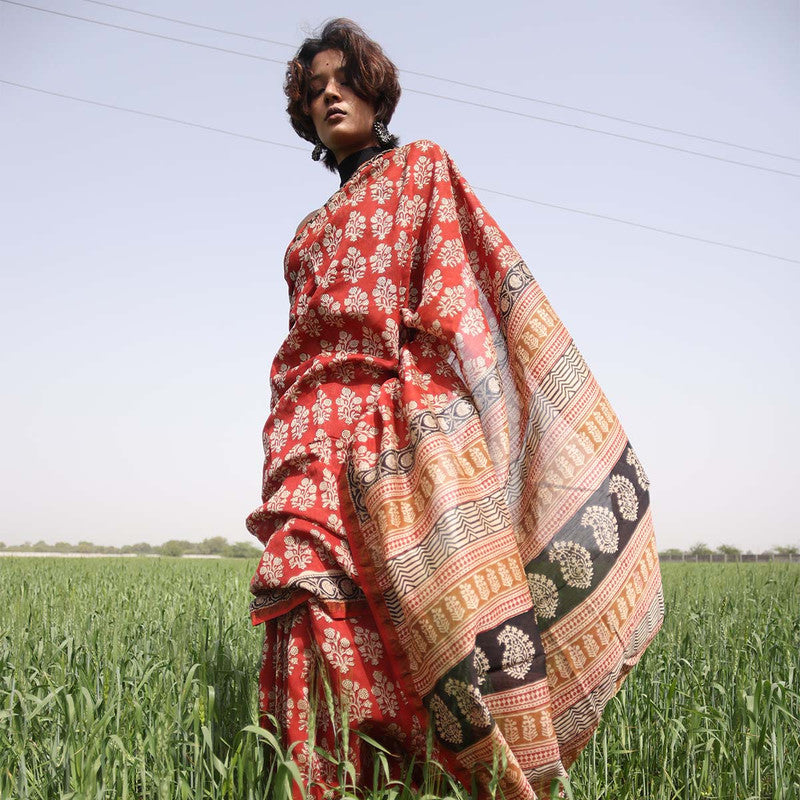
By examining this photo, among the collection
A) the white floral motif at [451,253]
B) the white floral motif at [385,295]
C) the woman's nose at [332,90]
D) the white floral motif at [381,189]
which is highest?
the woman's nose at [332,90]

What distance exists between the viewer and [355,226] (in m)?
1.94

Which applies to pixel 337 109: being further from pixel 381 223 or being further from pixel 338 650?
pixel 338 650

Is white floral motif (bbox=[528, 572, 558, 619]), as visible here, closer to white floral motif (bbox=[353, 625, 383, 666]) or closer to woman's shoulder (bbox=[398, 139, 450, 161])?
white floral motif (bbox=[353, 625, 383, 666])

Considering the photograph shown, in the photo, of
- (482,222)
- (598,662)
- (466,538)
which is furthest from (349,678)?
(482,222)

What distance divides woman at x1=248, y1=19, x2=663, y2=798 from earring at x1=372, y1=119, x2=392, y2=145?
0.86 feet

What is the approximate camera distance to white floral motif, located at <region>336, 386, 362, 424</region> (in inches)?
70.6

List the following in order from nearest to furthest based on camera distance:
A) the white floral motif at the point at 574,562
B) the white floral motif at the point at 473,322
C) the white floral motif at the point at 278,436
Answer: the white floral motif at the point at 574,562 < the white floral motif at the point at 473,322 < the white floral motif at the point at 278,436

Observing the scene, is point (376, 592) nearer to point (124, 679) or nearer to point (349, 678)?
point (349, 678)

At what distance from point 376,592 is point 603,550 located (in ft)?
1.64

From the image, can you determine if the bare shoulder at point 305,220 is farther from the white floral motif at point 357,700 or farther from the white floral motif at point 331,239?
the white floral motif at point 357,700

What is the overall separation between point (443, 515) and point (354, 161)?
3.65ft

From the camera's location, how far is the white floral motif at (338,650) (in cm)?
160

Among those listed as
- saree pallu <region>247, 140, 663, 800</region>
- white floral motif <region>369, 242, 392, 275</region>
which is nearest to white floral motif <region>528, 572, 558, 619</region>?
saree pallu <region>247, 140, 663, 800</region>

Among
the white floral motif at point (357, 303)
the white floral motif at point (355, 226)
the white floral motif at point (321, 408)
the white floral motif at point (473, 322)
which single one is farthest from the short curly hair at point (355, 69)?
the white floral motif at point (321, 408)
